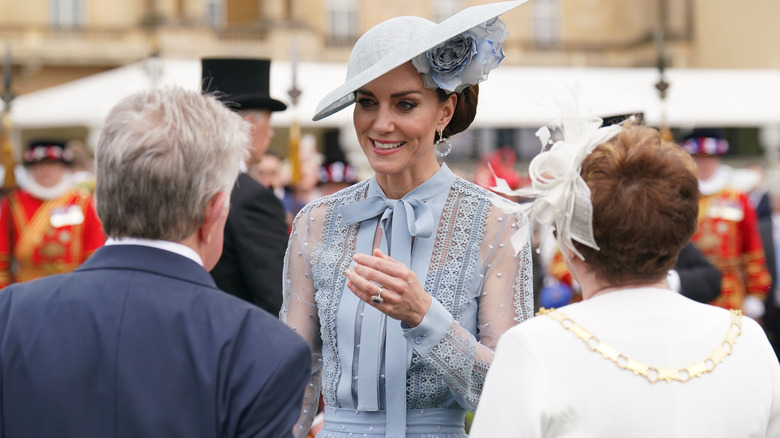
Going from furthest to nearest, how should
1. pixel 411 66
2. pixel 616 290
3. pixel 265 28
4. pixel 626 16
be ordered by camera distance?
pixel 626 16, pixel 265 28, pixel 411 66, pixel 616 290

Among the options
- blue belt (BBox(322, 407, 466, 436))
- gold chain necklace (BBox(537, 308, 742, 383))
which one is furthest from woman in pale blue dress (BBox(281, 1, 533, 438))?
gold chain necklace (BBox(537, 308, 742, 383))

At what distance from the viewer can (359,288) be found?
2.44 meters

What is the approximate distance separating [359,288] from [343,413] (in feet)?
1.67

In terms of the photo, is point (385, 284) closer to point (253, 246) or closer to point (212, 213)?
point (212, 213)

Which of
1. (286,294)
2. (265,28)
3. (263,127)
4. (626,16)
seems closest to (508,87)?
(263,127)

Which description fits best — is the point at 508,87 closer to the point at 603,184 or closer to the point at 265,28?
the point at 603,184

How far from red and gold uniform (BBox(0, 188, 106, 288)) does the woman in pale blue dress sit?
494cm

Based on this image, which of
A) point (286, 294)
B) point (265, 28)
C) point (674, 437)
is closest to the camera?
point (674, 437)

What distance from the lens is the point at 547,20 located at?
33031mm

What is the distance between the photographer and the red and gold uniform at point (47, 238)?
7570 mm

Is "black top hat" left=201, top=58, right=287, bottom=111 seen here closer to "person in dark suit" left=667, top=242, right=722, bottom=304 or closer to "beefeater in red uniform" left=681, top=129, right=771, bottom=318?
"person in dark suit" left=667, top=242, right=722, bottom=304

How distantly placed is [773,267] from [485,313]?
6.77 m

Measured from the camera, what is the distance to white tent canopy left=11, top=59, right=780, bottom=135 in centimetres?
1354

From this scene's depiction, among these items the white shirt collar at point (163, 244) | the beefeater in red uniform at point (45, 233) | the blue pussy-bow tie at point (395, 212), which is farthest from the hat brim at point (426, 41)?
the beefeater in red uniform at point (45, 233)
